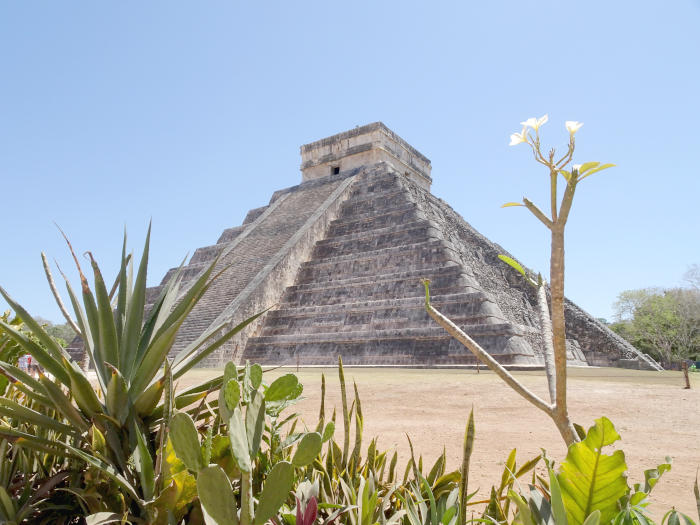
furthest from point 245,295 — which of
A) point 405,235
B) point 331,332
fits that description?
point 405,235

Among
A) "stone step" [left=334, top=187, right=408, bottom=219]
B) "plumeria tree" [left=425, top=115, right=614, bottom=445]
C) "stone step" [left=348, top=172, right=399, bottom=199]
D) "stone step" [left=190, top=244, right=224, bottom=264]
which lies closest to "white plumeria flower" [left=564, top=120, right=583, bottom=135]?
"plumeria tree" [left=425, top=115, right=614, bottom=445]

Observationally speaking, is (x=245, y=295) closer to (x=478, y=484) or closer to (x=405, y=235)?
(x=405, y=235)

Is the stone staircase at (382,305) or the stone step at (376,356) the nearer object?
the stone step at (376,356)

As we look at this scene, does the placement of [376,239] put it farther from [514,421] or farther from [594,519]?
[594,519]

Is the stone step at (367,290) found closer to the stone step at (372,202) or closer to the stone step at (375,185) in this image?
the stone step at (372,202)

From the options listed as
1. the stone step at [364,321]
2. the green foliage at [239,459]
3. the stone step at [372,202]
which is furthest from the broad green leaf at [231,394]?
the stone step at [372,202]

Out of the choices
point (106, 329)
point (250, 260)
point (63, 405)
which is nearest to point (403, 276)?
point (250, 260)

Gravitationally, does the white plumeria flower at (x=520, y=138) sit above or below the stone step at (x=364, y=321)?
above

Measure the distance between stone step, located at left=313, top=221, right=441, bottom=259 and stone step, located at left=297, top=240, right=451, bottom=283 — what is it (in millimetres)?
379

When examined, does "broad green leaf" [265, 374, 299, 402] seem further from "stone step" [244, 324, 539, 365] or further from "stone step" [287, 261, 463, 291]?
"stone step" [287, 261, 463, 291]

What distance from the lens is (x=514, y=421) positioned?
13.9 feet

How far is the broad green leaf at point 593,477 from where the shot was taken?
89 centimetres

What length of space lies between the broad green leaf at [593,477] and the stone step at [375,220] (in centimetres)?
1388

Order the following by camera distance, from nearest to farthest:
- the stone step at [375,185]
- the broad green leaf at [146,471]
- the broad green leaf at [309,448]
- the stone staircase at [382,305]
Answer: the broad green leaf at [309,448] → the broad green leaf at [146,471] → the stone staircase at [382,305] → the stone step at [375,185]
